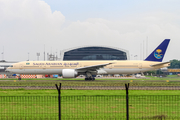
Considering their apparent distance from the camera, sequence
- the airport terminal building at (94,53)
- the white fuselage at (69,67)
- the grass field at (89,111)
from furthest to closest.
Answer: the airport terminal building at (94,53)
the white fuselage at (69,67)
the grass field at (89,111)

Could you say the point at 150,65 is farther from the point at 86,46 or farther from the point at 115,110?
the point at 86,46

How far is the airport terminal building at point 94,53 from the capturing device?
9436cm

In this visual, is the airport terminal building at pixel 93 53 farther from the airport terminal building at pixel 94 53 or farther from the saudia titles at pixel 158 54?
the saudia titles at pixel 158 54

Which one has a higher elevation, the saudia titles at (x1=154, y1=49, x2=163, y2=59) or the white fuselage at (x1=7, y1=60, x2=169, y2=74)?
the saudia titles at (x1=154, y1=49, x2=163, y2=59)

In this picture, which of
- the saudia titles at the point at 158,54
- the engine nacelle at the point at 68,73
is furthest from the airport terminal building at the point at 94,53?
the engine nacelle at the point at 68,73

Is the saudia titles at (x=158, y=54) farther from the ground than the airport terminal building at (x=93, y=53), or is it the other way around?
the airport terminal building at (x=93, y=53)

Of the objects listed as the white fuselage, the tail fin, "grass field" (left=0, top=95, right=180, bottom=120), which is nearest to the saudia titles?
the tail fin

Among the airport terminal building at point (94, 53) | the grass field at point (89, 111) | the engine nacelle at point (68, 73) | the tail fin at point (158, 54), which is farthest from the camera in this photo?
the airport terminal building at point (94, 53)

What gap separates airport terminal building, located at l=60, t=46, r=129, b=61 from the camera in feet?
310

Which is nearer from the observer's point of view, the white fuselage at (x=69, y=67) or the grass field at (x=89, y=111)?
the grass field at (x=89, y=111)

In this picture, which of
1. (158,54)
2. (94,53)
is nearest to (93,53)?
(94,53)

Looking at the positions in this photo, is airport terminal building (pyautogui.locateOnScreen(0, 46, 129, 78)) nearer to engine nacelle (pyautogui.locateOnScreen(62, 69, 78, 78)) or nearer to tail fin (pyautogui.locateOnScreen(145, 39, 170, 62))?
tail fin (pyautogui.locateOnScreen(145, 39, 170, 62))

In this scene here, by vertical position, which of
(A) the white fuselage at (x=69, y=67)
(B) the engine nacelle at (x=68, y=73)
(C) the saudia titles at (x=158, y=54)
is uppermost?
(C) the saudia titles at (x=158, y=54)

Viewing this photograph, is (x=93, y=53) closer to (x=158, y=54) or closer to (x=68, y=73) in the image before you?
(x=158, y=54)
